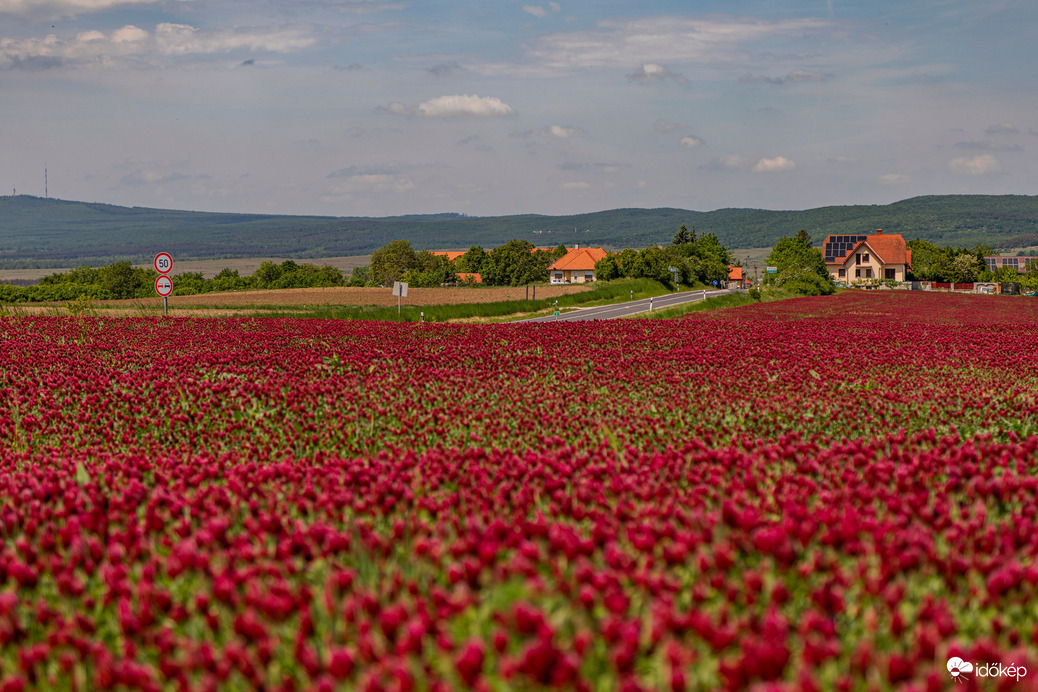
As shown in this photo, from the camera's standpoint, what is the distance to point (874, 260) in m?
146

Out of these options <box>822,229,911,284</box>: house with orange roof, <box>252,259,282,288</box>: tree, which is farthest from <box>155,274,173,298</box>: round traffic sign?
<box>822,229,911,284</box>: house with orange roof

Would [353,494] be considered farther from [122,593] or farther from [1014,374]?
[1014,374]

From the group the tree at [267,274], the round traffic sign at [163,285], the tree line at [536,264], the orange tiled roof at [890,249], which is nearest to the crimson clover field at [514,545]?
the round traffic sign at [163,285]

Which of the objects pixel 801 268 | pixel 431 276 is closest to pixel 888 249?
pixel 801 268

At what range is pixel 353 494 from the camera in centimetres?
417

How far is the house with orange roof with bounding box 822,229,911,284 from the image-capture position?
14262 centimetres

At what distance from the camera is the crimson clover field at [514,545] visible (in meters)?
2.46

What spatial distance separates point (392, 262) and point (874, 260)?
300 ft

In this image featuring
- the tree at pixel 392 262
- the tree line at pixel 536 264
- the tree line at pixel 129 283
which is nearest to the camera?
the tree line at pixel 536 264

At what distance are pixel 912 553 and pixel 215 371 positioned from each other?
8621mm

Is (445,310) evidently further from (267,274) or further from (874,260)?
(874,260)

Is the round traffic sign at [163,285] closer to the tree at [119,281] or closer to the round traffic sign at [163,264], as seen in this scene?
the round traffic sign at [163,264]

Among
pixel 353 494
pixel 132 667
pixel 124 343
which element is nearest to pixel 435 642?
pixel 132 667

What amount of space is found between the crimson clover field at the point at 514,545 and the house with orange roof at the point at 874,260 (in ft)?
464
